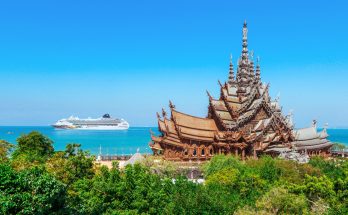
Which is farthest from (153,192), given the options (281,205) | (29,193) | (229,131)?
(229,131)

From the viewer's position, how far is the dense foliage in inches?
510

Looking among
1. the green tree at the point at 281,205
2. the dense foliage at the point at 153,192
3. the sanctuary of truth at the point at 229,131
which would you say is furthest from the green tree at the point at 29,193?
the sanctuary of truth at the point at 229,131

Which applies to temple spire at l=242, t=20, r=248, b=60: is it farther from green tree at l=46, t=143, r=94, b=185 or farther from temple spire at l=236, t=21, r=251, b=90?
green tree at l=46, t=143, r=94, b=185

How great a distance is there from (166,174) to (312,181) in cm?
1508

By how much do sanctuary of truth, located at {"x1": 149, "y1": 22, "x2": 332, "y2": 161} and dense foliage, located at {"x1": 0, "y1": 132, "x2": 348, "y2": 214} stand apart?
41.1 ft

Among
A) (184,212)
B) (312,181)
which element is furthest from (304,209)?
(184,212)

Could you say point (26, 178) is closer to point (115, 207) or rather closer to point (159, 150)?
point (115, 207)

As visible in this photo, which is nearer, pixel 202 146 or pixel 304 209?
pixel 304 209

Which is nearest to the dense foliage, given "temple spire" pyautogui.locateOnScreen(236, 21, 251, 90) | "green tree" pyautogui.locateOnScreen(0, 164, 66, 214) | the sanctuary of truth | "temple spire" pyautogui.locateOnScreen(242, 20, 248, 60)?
"green tree" pyautogui.locateOnScreen(0, 164, 66, 214)

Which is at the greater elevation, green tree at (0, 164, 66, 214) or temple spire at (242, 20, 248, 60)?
temple spire at (242, 20, 248, 60)

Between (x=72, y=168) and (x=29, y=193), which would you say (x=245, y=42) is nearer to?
(x=72, y=168)

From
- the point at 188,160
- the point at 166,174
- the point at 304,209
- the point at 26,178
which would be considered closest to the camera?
the point at 26,178

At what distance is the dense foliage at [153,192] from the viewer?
510 inches

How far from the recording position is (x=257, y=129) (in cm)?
4594
